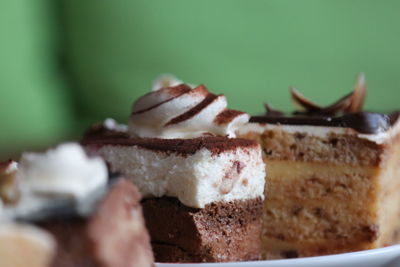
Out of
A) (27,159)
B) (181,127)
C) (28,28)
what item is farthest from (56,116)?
(27,159)

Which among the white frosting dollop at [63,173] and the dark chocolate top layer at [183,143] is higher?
the white frosting dollop at [63,173]

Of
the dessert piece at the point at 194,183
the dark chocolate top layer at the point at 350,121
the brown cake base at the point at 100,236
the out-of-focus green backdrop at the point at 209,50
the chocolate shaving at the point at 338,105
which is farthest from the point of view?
the out-of-focus green backdrop at the point at 209,50

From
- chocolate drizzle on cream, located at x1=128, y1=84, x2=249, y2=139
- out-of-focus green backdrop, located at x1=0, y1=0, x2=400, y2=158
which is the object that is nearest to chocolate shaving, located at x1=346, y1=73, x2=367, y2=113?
chocolate drizzle on cream, located at x1=128, y1=84, x2=249, y2=139

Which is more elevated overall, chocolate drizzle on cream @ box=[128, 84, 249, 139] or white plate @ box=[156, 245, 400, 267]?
chocolate drizzle on cream @ box=[128, 84, 249, 139]

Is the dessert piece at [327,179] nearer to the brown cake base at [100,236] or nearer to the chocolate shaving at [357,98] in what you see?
the chocolate shaving at [357,98]

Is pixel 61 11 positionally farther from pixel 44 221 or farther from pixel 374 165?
pixel 44 221

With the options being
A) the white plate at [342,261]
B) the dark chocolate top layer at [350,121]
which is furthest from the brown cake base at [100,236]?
the dark chocolate top layer at [350,121]

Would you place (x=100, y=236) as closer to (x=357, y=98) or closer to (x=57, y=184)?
(x=57, y=184)

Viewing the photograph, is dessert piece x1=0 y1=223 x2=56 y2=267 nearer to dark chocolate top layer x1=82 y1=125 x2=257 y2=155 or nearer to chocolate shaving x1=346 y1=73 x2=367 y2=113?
dark chocolate top layer x1=82 y1=125 x2=257 y2=155
